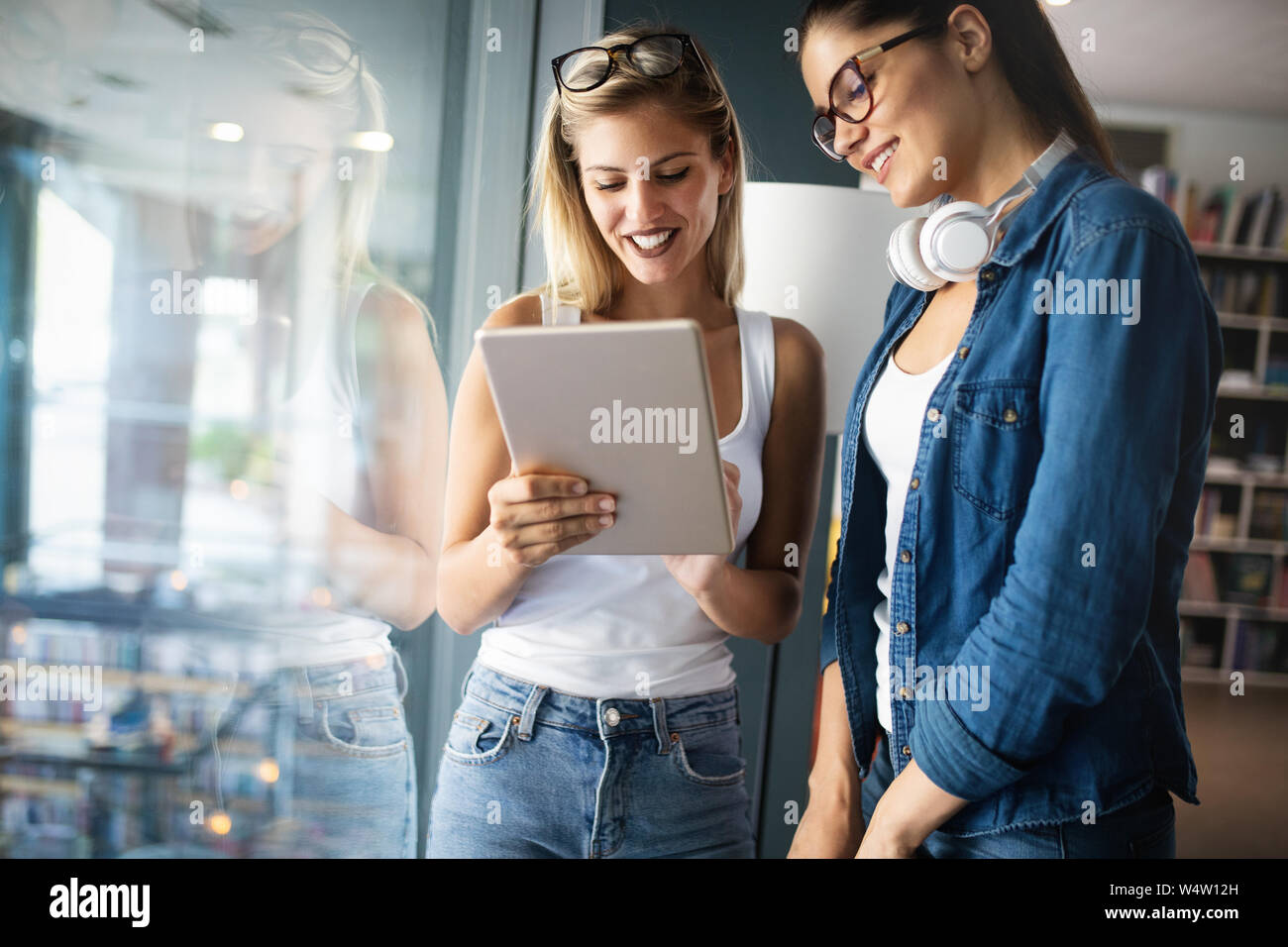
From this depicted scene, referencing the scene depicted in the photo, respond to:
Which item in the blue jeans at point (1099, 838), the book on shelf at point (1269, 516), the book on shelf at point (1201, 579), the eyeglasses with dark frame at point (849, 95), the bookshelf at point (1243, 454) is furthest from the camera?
the book on shelf at point (1201, 579)

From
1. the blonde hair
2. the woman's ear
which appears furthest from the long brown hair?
the blonde hair

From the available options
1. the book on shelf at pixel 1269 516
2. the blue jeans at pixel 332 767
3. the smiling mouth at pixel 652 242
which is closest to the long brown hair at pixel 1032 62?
the smiling mouth at pixel 652 242

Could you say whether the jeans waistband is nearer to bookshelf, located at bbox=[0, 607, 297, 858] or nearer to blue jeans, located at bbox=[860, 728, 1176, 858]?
blue jeans, located at bbox=[860, 728, 1176, 858]

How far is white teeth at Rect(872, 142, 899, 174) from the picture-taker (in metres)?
1.07

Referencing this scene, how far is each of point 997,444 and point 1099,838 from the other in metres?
0.45

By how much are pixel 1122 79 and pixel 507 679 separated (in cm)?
131

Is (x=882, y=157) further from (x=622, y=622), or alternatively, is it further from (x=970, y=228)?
(x=622, y=622)

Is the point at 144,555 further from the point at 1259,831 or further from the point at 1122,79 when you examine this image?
the point at 1259,831

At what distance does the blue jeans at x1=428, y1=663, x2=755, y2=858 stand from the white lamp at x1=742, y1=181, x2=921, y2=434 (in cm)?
62

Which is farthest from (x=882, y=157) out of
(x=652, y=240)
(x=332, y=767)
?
(x=332, y=767)

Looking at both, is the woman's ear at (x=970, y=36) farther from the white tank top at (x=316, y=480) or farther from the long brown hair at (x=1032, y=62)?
the white tank top at (x=316, y=480)

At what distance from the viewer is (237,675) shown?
4.66ft

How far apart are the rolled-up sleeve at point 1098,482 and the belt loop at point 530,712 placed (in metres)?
0.51

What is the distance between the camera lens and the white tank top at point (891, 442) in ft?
3.28
